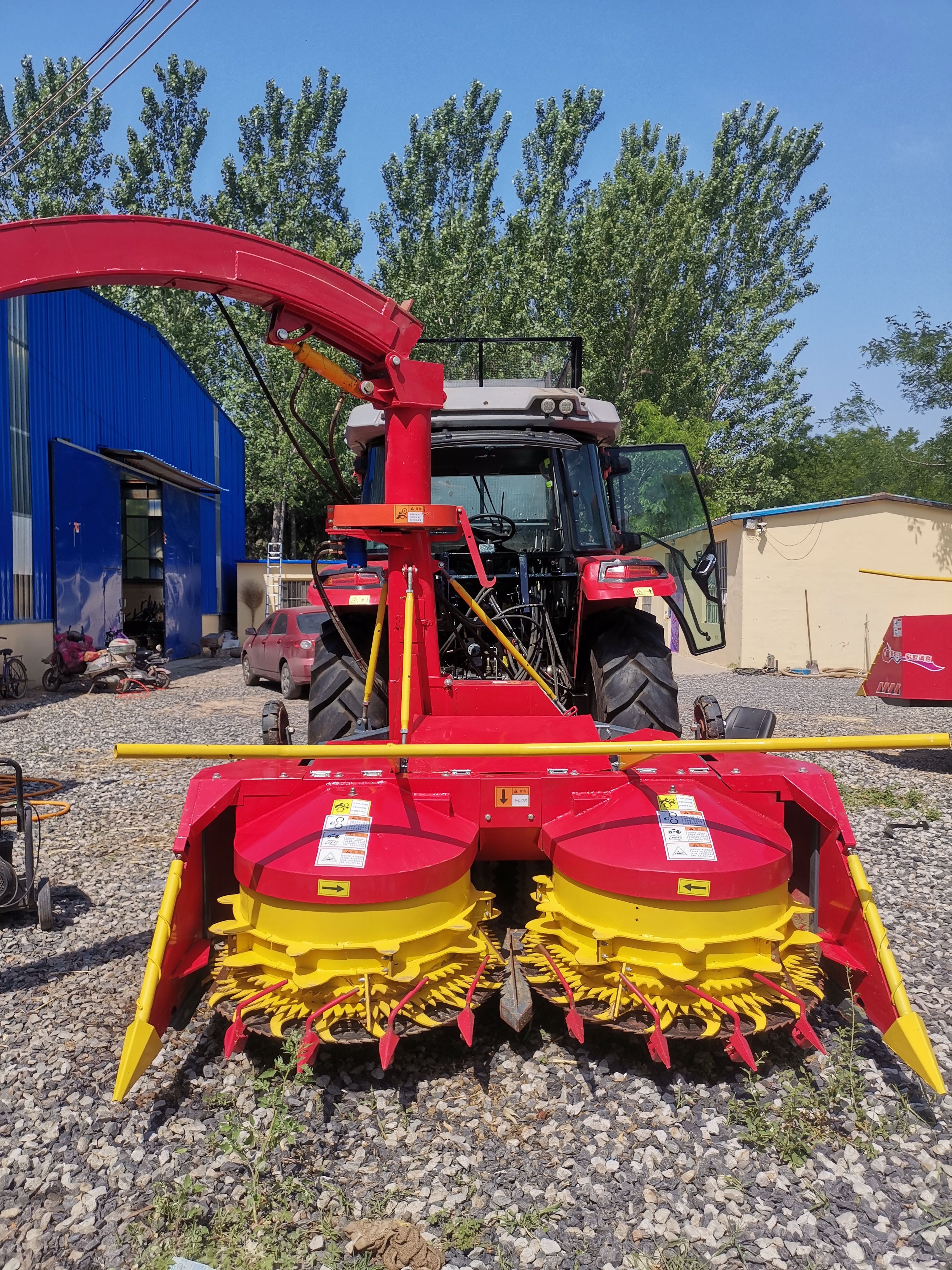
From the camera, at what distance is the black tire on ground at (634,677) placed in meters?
4.17

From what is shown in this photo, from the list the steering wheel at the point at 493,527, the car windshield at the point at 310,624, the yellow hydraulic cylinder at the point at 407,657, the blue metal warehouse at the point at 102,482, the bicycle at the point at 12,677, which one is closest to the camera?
the yellow hydraulic cylinder at the point at 407,657

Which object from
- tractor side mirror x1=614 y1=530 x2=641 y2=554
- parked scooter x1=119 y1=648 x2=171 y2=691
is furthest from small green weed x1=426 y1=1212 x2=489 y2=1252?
parked scooter x1=119 y1=648 x2=171 y2=691

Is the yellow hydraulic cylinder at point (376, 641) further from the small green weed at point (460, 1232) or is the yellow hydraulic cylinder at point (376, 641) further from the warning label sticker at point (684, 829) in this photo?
the small green weed at point (460, 1232)

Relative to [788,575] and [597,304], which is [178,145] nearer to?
[597,304]

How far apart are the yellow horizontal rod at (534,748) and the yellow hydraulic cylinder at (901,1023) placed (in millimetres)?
453

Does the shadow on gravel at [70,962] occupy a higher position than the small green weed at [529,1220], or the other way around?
the small green weed at [529,1220]

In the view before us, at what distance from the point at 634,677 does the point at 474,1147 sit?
235cm

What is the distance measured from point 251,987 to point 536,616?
2660 mm

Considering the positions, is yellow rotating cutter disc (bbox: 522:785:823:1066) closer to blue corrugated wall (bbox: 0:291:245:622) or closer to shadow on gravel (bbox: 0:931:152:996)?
shadow on gravel (bbox: 0:931:152:996)

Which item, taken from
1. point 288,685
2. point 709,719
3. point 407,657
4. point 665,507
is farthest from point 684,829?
point 288,685

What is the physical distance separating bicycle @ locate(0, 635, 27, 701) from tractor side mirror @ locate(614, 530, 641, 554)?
384 inches

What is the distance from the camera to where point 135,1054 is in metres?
2.38

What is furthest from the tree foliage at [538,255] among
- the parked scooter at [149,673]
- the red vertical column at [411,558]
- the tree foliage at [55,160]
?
the red vertical column at [411,558]

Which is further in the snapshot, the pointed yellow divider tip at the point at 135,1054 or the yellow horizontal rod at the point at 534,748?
the yellow horizontal rod at the point at 534,748
